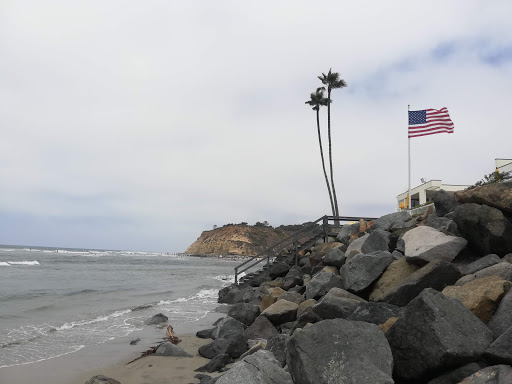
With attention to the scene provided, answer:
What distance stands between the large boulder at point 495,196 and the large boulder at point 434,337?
12.0ft

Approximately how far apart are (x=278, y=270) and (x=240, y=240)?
102802mm

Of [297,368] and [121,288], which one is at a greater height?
[297,368]

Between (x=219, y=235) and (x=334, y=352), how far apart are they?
128336mm

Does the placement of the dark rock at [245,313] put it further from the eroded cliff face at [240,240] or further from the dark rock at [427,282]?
the eroded cliff face at [240,240]

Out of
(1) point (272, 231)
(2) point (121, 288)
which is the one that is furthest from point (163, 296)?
(1) point (272, 231)

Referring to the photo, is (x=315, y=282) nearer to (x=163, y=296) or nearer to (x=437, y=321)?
(x=437, y=321)

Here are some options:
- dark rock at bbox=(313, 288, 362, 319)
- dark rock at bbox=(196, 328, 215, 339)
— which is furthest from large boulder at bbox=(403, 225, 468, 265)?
dark rock at bbox=(196, 328, 215, 339)

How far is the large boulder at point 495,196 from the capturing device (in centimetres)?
688

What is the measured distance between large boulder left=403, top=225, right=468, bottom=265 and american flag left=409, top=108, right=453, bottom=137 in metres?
12.9

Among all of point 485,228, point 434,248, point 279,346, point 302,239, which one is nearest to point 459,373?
point 279,346

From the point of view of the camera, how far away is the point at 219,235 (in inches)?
5153

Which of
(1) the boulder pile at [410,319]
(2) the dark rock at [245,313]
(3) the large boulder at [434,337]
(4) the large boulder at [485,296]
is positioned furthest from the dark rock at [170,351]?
(4) the large boulder at [485,296]

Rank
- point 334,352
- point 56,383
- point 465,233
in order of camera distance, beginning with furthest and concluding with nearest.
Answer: point 465,233, point 56,383, point 334,352

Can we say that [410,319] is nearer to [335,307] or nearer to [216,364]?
[335,307]
